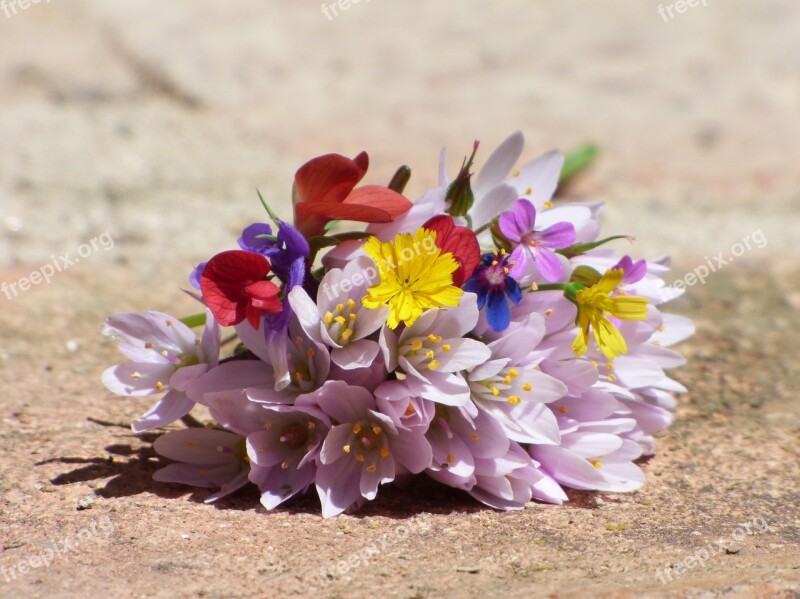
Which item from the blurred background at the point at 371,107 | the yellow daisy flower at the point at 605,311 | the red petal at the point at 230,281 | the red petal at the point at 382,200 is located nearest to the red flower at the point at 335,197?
the red petal at the point at 382,200

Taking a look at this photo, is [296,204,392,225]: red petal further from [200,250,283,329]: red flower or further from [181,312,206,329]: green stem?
[181,312,206,329]: green stem

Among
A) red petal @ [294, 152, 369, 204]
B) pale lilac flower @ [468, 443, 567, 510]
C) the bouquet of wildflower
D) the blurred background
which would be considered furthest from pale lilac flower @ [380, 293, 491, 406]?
the blurred background

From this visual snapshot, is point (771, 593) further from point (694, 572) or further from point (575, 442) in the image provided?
point (575, 442)

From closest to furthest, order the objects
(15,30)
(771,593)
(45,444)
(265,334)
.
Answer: (771,593), (265,334), (45,444), (15,30)

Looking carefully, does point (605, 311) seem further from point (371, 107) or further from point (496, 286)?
point (371, 107)

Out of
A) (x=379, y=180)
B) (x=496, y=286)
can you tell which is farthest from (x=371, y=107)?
(x=496, y=286)

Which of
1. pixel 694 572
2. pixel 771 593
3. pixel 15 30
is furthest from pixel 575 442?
pixel 15 30
